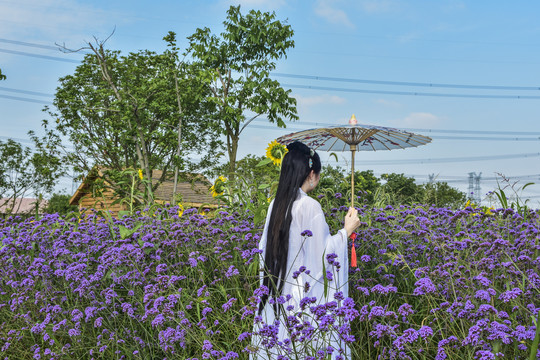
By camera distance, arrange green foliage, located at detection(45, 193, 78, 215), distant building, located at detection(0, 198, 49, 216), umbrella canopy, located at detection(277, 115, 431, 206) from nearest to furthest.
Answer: umbrella canopy, located at detection(277, 115, 431, 206) < distant building, located at detection(0, 198, 49, 216) < green foliage, located at detection(45, 193, 78, 215)

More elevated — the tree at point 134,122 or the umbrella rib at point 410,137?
the tree at point 134,122

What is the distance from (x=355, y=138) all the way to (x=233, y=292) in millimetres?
1957

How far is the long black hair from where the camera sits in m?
3.44

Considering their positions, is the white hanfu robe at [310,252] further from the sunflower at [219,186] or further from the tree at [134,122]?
the tree at [134,122]

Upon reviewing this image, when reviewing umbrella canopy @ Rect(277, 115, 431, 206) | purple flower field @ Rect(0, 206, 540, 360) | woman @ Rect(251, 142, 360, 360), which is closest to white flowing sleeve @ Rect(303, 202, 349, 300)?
woman @ Rect(251, 142, 360, 360)

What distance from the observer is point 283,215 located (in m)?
3.45

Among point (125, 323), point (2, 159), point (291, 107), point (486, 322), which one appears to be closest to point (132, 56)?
point (291, 107)

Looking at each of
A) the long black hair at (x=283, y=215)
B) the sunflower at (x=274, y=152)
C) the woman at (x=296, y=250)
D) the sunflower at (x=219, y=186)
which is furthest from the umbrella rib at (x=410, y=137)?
the sunflower at (x=219, y=186)

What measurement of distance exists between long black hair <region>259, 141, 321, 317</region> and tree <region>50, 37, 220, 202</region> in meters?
19.4

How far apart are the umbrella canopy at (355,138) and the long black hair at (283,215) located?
0.94 m

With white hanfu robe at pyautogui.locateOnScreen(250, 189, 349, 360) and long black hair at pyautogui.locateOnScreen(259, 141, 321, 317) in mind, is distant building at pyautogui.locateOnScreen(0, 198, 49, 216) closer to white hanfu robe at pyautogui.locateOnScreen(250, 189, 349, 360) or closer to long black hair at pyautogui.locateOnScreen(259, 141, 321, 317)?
long black hair at pyautogui.locateOnScreen(259, 141, 321, 317)

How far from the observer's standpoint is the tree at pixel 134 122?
23350mm

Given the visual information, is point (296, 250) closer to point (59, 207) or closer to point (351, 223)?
point (351, 223)

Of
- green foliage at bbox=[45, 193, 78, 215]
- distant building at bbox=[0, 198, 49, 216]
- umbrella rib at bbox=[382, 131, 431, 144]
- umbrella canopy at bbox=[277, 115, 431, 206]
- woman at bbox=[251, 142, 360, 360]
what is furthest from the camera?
green foliage at bbox=[45, 193, 78, 215]
